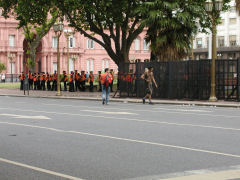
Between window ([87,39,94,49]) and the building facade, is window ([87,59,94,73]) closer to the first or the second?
window ([87,39,94,49])

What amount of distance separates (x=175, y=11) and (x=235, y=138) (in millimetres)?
→ 21522

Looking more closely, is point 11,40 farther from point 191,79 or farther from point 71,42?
point 191,79

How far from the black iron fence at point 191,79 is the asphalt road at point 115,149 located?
1239 cm

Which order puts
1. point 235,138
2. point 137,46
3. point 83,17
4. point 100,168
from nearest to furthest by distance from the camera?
point 100,168
point 235,138
point 83,17
point 137,46

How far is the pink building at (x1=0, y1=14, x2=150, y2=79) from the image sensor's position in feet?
279

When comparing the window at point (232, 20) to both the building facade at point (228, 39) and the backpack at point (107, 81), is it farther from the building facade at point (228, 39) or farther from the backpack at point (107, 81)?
the backpack at point (107, 81)

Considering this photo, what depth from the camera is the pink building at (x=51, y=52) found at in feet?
279

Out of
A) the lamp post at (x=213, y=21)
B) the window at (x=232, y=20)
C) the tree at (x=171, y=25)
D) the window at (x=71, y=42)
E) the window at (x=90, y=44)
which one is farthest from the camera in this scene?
the window at (x=90, y=44)

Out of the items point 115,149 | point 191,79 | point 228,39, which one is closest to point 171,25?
point 191,79

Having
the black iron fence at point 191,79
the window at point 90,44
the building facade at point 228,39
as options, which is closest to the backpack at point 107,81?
the black iron fence at point 191,79

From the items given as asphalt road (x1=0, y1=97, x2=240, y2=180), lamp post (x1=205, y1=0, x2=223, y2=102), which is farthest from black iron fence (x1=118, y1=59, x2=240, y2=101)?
asphalt road (x1=0, y1=97, x2=240, y2=180)

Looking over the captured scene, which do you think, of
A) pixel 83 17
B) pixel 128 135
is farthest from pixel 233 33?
pixel 128 135

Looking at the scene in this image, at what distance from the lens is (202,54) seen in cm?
8662

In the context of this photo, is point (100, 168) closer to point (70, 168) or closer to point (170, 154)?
point (70, 168)
